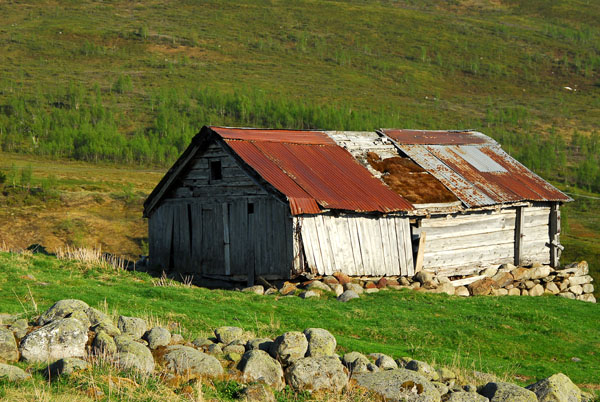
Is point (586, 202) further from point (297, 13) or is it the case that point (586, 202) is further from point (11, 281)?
point (297, 13)

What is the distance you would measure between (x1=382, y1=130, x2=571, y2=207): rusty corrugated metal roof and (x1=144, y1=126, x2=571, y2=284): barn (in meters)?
0.07

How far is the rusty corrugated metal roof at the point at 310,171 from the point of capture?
71.5 ft

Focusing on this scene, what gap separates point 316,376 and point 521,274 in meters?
17.9

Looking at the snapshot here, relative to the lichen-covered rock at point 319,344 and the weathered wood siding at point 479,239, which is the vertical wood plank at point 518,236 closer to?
the weathered wood siding at point 479,239

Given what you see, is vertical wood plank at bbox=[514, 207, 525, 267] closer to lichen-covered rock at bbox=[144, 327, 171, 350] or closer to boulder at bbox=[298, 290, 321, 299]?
boulder at bbox=[298, 290, 321, 299]

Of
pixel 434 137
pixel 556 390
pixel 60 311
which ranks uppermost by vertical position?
pixel 434 137

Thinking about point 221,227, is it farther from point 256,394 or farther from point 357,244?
point 256,394

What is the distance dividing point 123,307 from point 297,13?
442 feet

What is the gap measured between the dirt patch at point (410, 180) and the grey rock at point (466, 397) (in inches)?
541

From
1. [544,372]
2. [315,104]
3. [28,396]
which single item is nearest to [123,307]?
[28,396]

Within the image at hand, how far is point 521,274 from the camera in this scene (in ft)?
87.6

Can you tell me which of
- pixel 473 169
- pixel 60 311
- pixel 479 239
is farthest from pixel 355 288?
pixel 60 311

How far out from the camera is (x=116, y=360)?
32.4ft

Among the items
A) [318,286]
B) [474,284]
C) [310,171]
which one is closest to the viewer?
[318,286]
